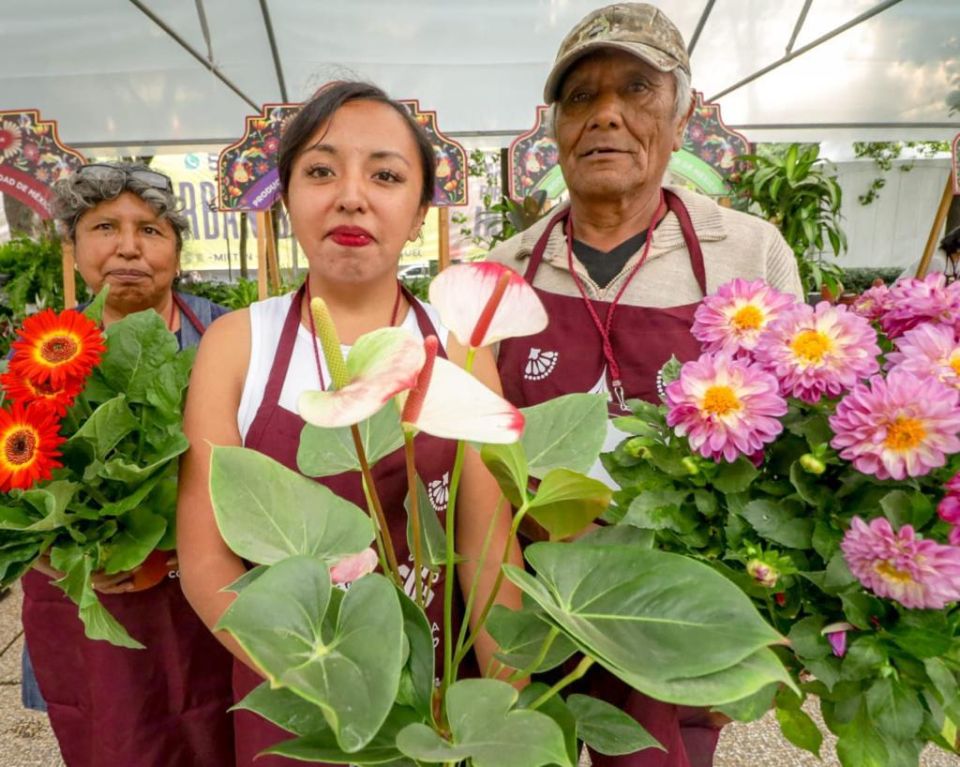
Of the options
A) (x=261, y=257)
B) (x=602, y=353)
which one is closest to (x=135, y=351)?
(x=602, y=353)

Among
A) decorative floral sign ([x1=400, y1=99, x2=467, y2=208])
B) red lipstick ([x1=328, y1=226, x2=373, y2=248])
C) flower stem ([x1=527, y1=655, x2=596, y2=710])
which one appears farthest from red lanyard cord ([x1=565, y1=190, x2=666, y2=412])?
decorative floral sign ([x1=400, y1=99, x2=467, y2=208])

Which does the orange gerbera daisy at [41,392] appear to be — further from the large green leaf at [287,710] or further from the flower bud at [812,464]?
the flower bud at [812,464]

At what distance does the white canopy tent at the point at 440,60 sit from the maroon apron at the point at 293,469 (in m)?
4.48

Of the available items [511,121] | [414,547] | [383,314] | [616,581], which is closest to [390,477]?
[383,314]

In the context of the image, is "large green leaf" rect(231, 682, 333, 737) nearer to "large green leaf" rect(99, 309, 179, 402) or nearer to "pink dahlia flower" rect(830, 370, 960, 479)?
"pink dahlia flower" rect(830, 370, 960, 479)

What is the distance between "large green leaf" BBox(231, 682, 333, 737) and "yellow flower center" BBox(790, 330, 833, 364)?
48 cm

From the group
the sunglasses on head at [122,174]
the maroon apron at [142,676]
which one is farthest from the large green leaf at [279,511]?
the sunglasses on head at [122,174]

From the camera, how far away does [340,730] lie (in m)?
0.33

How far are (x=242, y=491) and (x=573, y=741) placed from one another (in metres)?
0.32

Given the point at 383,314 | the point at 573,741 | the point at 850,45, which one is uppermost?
the point at 850,45

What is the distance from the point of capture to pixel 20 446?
0.79m

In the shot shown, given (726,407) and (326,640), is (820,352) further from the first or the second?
(326,640)

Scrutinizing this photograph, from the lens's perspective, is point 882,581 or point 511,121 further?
point 511,121

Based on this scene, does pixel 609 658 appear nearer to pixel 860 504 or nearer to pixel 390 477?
pixel 860 504
